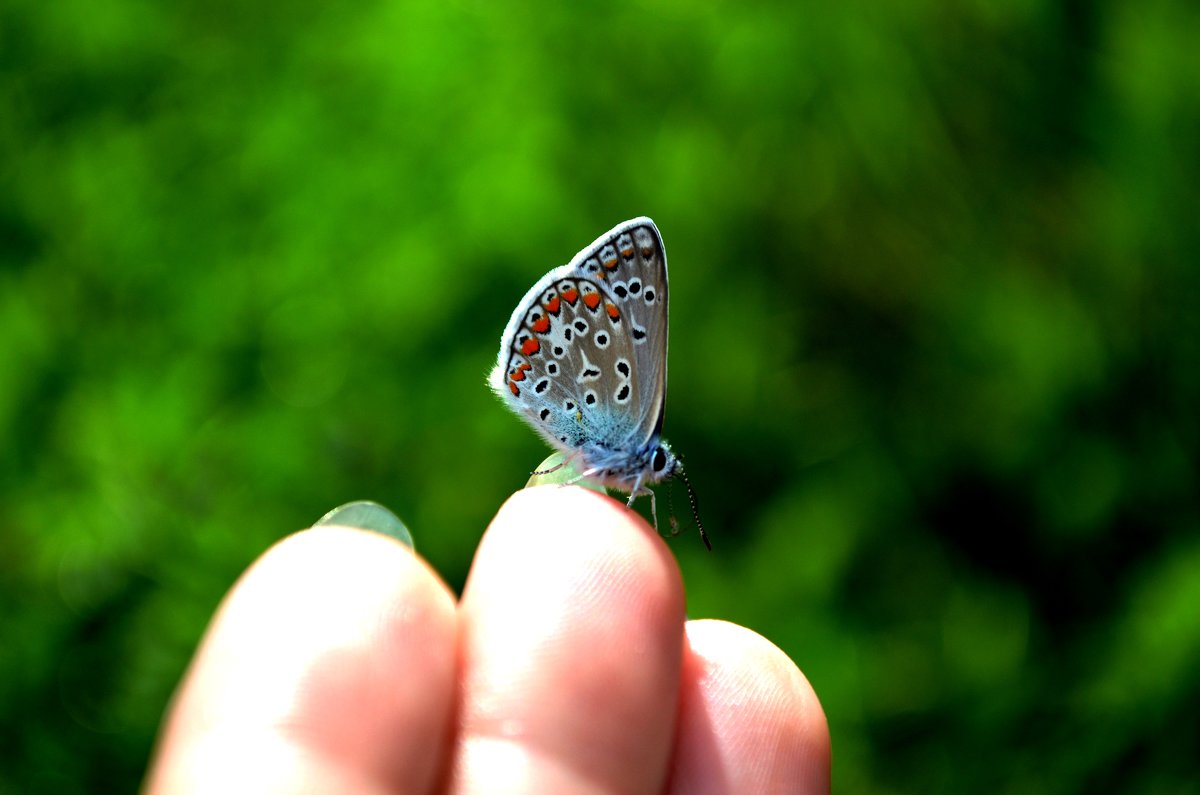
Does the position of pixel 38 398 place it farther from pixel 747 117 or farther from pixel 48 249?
pixel 747 117

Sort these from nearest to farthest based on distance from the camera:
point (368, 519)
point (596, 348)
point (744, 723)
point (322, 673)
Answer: point (322, 673) < point (368, 519) < point (744, 723) < point (596, 348)

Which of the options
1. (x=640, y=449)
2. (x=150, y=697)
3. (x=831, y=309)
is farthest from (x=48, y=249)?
(x=831, y=309)

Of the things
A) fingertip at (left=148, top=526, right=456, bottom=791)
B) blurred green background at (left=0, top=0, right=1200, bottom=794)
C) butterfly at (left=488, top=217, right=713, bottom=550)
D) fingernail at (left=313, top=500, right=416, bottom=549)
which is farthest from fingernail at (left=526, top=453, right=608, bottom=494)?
fingertip at (left=148, top=526, right=456, bottom=791)

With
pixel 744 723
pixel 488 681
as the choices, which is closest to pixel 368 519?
pixel 488 681

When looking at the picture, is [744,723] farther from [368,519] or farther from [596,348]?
[596,348]

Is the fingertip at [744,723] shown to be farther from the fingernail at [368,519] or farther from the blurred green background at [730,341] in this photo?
the blurred green background at [730,341]

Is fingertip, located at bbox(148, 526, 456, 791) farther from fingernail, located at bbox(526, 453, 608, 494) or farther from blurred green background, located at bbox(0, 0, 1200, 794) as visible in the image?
blurred green background, located at bbox(0, 0, 1200, 794)
